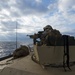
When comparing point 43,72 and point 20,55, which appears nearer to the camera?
point 43,72

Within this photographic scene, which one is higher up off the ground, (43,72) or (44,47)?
(44,47)

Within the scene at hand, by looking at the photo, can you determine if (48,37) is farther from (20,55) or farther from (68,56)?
(20,55)

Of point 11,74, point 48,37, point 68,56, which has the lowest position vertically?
point 11,74

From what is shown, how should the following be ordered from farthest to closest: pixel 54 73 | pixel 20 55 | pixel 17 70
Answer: pixel 20 55 < pixel 17 70 < pixel 54 73

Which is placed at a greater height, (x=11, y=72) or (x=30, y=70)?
(x=30, y=70)

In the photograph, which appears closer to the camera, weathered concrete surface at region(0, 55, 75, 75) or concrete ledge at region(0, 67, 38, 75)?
weathered concrete surface at region(0, 55, 75, 75)

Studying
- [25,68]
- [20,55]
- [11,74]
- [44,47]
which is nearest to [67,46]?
[44,47]

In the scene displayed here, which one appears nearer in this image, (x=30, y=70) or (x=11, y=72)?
(x=30, y=70)

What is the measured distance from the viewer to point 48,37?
321 inches

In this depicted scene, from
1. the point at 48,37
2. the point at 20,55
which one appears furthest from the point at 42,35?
the point at 20,55

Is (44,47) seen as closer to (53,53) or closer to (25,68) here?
(53,53)

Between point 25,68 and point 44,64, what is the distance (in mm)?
765

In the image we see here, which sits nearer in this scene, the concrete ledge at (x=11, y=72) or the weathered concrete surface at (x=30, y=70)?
the weathered concrete surface at (x=30, y=70)

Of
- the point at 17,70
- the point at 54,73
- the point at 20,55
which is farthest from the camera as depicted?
the point at 20,55
